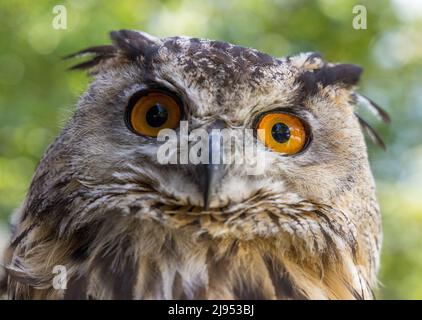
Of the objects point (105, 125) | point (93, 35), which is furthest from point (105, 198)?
point (93, 35)

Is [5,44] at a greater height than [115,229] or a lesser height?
greater

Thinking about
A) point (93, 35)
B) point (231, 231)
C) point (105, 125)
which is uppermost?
point (93, 35)

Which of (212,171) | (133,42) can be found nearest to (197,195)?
(212,171)

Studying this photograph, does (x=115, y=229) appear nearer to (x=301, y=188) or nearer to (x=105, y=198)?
(x=105, y=198)

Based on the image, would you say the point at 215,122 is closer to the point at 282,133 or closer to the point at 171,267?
the point at 282,133

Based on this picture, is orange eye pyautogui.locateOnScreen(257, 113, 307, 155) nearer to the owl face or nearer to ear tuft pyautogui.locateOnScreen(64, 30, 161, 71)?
the owl face

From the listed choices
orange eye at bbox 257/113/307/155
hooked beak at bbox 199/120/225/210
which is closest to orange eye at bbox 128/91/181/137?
hooked beak at bbox 199/120/225/210
